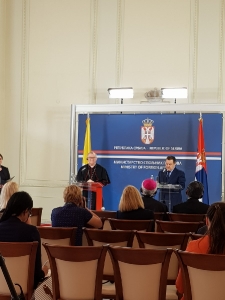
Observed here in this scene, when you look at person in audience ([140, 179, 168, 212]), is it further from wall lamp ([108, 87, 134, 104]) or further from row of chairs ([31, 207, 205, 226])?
wall lamp ([108, 87, 134, 104])

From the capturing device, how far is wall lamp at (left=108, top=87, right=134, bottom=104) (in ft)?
31.1

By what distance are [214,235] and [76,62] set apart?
7.94 metres

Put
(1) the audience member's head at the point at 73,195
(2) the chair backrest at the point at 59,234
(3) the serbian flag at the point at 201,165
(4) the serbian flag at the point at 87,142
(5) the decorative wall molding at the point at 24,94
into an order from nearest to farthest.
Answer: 1. (2) the chair backrest at the point at 59,234
2. (1) the audience member's head at the point at 73,195
3. (3) the serbian flag at the point at 201,165
4. (4) the serbian flag at the point at 87,142
5. (5) the decorative wall molding at the point at 24,94

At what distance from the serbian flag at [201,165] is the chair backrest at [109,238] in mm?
4834

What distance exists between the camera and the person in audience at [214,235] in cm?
292

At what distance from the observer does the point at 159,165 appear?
9.32m

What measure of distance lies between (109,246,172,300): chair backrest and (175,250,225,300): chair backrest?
198 mm

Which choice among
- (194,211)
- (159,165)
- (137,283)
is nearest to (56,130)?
(159,165)

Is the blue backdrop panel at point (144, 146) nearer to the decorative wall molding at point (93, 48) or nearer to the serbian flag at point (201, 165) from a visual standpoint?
the serbian flag at point (201, 165)

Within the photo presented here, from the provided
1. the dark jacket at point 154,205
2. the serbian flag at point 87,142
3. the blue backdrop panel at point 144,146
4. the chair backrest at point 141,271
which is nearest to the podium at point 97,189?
the blue backdrop panel at point 144,146

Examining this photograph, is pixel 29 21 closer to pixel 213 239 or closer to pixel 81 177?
pixel 81 177

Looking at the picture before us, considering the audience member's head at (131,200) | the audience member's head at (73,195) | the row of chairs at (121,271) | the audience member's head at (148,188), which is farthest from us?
the audience member's head at (148,188)

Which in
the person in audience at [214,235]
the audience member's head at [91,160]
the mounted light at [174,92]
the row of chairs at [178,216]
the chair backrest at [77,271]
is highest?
the mounted light at [174,92]

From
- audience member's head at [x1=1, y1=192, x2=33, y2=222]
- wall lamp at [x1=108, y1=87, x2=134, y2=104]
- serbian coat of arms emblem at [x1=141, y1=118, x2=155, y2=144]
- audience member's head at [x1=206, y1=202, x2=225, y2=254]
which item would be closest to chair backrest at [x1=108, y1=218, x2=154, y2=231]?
audience member's head at [x1=1, y1=192, x2=33, y2=222]
